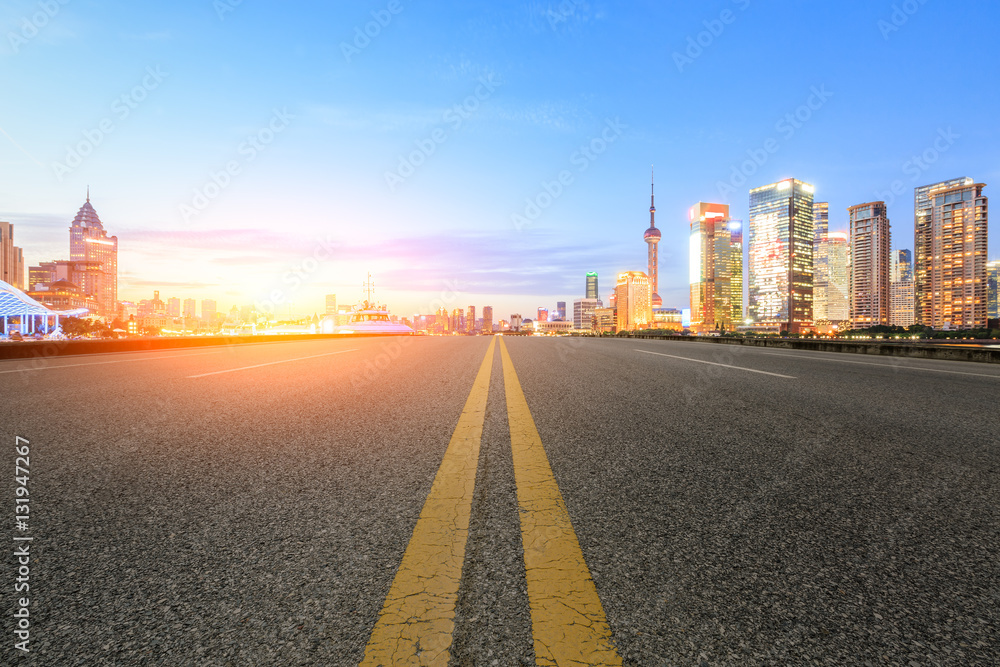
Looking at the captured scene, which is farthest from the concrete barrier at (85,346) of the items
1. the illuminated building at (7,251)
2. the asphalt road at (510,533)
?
the illuminated building at (7,251)

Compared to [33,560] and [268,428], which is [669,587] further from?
[268,428]

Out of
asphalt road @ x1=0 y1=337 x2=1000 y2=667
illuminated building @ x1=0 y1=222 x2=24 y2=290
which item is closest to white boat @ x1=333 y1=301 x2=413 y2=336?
asphalt road @ x1=0 y1=337 x2=1000 y2=667

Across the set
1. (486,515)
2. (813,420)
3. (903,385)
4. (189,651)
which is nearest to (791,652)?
(486,515)

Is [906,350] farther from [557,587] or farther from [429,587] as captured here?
[429,587]

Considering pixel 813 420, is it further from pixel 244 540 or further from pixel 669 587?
pixel 244 540

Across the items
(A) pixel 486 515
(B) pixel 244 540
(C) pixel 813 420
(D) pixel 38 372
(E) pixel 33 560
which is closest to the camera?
(E) pixel 33 560

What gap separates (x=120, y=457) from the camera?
332 cm

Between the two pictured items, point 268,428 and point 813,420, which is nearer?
point 268,428

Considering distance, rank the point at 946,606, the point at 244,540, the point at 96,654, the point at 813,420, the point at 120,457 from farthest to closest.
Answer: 1. the point at 813,420
2. the point at 120,457
3. the point at 244,540
4. the point at 946,606
5. the point at 96,654

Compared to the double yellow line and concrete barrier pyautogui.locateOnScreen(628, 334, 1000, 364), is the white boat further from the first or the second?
the double yellow line

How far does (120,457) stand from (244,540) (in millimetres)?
2010

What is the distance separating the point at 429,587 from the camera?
1633 mm

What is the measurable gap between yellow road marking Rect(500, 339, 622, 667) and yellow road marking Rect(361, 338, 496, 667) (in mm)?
264

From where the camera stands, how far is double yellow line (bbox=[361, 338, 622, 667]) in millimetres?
1323
